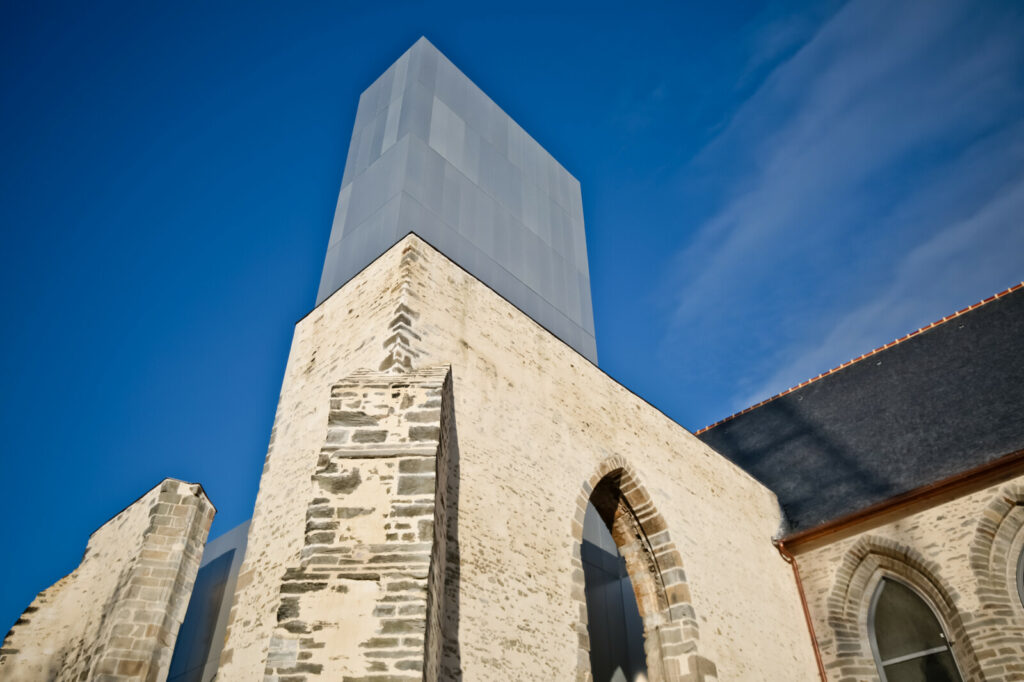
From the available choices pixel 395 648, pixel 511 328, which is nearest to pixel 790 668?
pixel 511 328

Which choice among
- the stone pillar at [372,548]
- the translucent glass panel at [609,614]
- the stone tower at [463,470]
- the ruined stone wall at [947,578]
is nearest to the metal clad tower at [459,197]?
the stone tower at [463,470]

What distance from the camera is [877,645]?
916 cm

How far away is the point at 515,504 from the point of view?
6621 millimetres

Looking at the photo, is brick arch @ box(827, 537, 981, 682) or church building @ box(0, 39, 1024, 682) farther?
brick arch @ box(827, 537, 981, 682)

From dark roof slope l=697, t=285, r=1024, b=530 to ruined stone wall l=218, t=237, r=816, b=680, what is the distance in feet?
6.00

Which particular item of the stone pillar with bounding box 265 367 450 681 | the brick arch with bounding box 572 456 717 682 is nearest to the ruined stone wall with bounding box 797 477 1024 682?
the brick arch with bounding box 572 456 717 682

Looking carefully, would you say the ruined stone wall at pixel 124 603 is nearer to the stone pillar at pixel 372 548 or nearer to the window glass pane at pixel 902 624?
the stone pillar at pixel 372 548

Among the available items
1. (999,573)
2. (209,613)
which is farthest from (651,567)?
(209,613)

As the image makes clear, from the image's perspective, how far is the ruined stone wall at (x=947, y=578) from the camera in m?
8.04

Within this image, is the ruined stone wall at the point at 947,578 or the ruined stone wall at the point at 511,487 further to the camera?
the ruined stone wall at the point at 947,578

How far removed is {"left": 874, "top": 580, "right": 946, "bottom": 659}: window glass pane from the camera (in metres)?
8.77

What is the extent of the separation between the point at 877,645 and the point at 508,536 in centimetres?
586

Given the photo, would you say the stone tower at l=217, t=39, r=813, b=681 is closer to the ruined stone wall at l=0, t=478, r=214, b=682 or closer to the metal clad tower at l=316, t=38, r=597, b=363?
the metal clad tower at l=316, t=38, r=597, b=363

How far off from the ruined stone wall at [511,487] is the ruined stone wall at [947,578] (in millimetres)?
521
